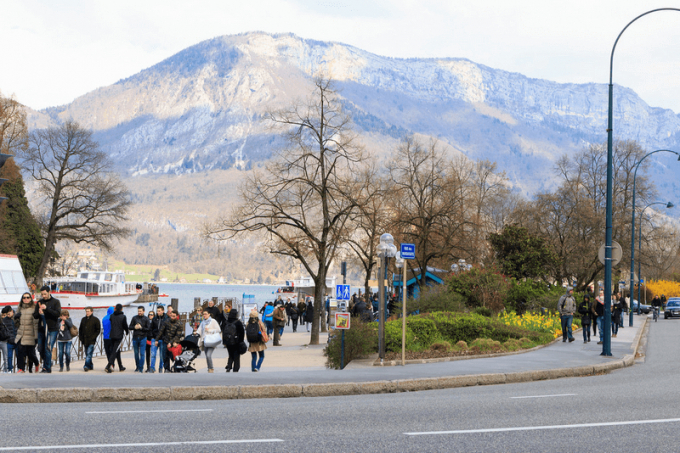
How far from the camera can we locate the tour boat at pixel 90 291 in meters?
66.6

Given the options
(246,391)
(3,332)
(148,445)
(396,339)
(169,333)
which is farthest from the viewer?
(396,339)

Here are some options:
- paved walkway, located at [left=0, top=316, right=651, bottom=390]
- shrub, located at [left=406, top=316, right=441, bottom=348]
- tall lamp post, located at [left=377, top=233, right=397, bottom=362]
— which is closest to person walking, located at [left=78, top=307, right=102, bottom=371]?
paved walkway, located at [left=0, top=316, right=651, bottom=390]

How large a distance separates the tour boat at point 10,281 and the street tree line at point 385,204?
10.9 meters

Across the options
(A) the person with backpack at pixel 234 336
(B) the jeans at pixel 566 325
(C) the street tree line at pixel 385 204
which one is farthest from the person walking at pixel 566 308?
(A) the person with backpack at pixel 234 336

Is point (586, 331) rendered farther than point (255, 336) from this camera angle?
Yes

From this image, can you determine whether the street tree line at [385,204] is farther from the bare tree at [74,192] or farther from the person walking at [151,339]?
the bare tree at [74,192]

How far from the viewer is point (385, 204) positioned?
42344 millimetres

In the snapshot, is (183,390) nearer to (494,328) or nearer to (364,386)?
(364,386)

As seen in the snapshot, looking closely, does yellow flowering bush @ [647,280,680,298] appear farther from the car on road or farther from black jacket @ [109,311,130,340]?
black jacket @ [109,311,130,340]

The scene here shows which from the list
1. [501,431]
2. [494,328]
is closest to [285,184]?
[494,328]

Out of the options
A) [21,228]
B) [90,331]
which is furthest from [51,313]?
[21,228]

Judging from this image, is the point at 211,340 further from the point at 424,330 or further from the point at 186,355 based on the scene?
the point at 424,330

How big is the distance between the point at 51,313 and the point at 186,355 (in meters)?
3.69

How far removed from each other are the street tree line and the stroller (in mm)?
12144
